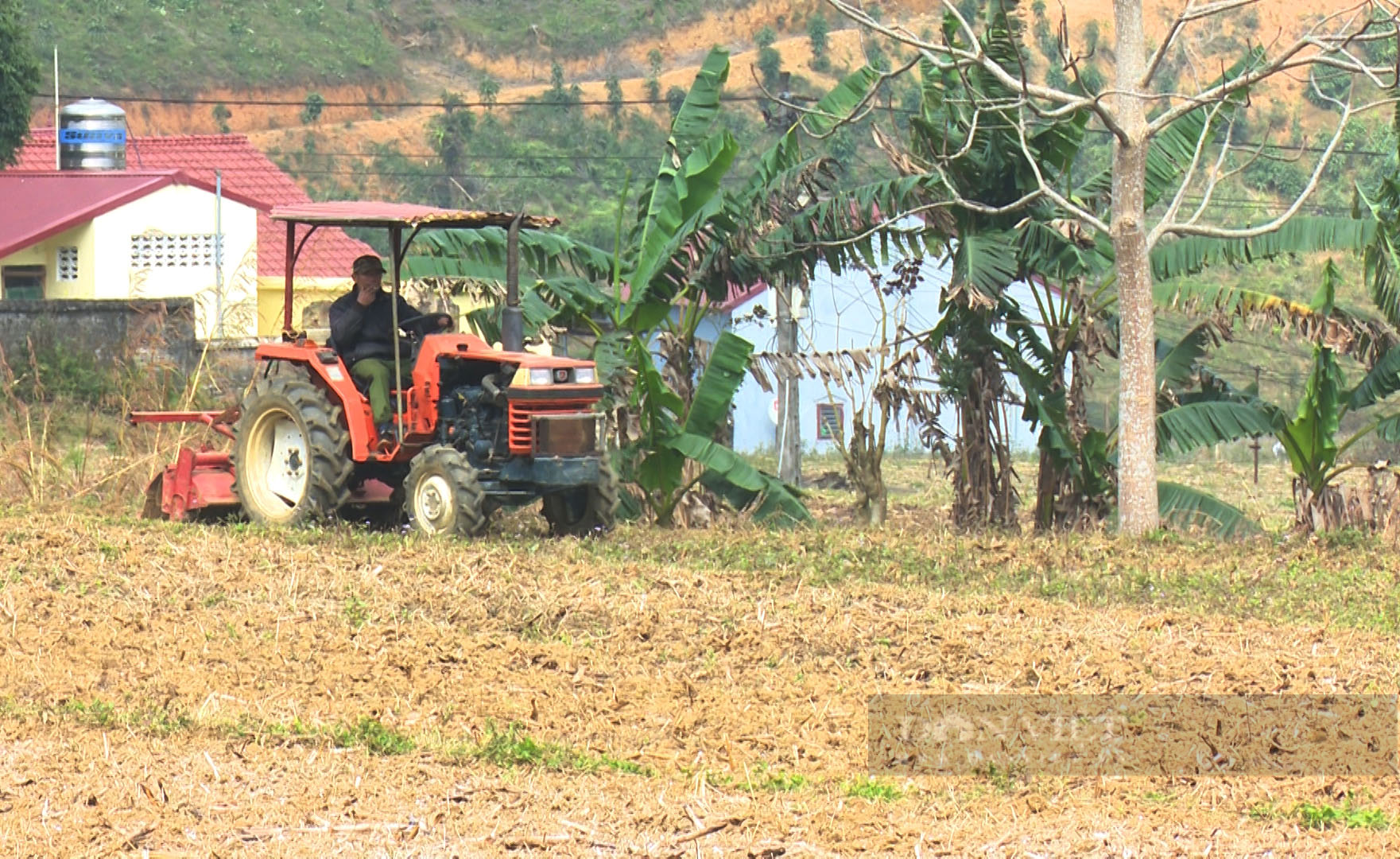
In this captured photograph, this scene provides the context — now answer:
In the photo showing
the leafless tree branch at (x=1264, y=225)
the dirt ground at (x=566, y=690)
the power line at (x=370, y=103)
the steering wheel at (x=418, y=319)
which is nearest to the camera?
the dirt ground at (x=566, y=690)

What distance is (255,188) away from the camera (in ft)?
125

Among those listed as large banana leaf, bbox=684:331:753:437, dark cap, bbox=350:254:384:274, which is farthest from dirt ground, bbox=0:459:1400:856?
large banana leaf, bbox=684:331:753:437

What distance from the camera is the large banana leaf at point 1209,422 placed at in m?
15.2

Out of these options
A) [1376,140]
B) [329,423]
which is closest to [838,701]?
[329,423]

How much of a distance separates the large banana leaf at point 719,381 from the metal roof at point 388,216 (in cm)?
283

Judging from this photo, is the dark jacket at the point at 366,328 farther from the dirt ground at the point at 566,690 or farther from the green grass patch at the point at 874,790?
the green grass patch at the point at 874,790

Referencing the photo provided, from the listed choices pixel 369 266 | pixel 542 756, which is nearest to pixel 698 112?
pixel 369 266

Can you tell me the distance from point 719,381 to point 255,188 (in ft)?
80.5

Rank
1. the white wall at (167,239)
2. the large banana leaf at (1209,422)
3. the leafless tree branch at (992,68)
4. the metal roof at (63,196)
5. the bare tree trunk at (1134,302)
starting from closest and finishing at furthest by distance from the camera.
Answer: the leafless tree branch at (992,68) < the bare tree trunk at (1134,302) < the large banana leaf at (1209,422) < the metal roof at (63,196) < the white wall at (167,239)

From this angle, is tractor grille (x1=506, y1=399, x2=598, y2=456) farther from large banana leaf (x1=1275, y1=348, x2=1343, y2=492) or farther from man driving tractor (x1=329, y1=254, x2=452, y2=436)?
large banana leaf (x1=1275, y1=348, x2=1343, y2=492)

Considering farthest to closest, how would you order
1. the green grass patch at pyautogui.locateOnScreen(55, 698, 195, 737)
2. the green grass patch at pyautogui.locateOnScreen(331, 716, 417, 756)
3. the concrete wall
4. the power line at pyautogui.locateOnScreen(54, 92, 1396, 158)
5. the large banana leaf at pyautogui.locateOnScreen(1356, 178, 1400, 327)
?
the power line at pyautogui.locateOnScreen(54, 92, 1396, 158) < the concrete wall < the large banana leaf at pyautogui.locateOnScreen(1356, 178, 1400, 327) < the green grass patch at pyautogui.locateOnScreen(55, 698, 195, 737) < the green grass patch at pyautogui.locateOnScreen(331, 716, 417, 756)

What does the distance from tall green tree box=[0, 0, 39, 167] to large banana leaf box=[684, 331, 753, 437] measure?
22.6 meters

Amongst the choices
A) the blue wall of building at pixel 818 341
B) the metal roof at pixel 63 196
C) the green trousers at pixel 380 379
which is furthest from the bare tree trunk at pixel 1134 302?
the metal roof at pixel 63 196

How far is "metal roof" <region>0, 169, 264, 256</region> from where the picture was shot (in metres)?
31.9
